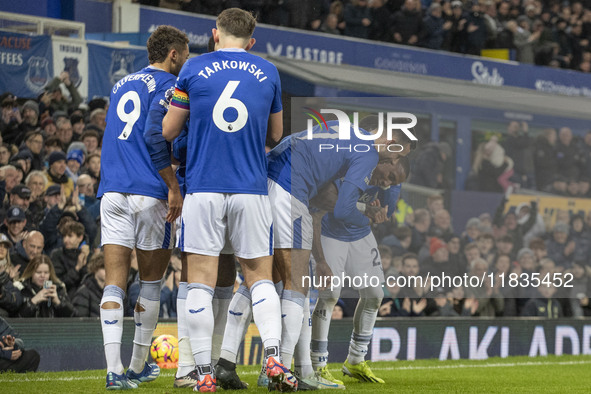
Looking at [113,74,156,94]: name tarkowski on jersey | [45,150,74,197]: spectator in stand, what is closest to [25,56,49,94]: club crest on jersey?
[45,150,74,197]: spectator in stand

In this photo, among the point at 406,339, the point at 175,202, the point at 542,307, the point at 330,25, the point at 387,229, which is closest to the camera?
the point at 175,202

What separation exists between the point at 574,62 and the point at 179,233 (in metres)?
16.1

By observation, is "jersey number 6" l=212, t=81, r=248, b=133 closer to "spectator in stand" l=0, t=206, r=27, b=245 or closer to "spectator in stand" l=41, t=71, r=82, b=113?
"spectator in stand" l=0, t=206, r=27, b=245

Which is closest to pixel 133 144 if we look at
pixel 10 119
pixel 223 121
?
pixel 223 121

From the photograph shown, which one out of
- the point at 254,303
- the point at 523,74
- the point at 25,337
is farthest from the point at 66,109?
the point at 523,74

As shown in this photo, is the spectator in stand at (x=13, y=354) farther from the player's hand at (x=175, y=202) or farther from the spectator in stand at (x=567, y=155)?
the spectator in stand at (x=567, y=155)

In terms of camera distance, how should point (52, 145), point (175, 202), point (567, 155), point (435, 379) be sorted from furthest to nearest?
point (52, 145) < point (567, 155) < point (435, 379) < point (175, 202)

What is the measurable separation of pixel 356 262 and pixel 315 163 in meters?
0.86

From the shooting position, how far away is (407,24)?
1720cm

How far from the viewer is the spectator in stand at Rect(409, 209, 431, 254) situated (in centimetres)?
765

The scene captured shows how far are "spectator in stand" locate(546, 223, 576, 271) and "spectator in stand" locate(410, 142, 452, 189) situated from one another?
1531 mm

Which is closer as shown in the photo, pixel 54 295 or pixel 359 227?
pixel 359 227

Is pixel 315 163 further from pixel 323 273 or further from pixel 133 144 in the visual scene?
pixel 133 144

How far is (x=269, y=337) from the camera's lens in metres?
5.34
